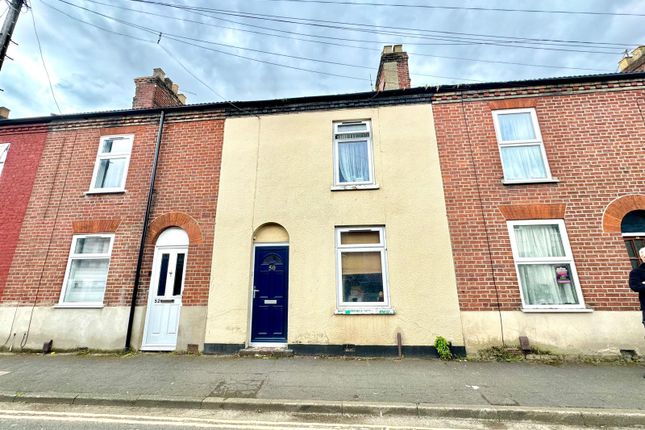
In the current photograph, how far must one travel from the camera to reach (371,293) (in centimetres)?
670

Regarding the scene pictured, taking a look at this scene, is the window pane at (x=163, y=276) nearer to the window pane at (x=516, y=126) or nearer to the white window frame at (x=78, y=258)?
the white window frame at (x=78, y=258)

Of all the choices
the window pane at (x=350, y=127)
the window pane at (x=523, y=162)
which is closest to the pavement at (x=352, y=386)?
the window pane at (x=523, y=162)

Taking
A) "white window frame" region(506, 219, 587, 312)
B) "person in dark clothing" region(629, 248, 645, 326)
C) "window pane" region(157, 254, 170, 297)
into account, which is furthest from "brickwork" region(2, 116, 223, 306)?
"person in dark clothing" region(629, 248, 645, 326)

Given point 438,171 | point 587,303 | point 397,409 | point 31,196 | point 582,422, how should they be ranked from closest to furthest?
point 582,422, point 397,409, point 587,303, point 438,171, point 31,196

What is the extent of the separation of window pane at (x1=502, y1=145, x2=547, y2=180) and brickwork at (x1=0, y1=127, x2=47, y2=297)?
40.9 feet

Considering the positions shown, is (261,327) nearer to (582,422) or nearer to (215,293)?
(215,293)

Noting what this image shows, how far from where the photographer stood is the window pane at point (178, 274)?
23.8ft

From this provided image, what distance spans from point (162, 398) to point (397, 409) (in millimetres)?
3322

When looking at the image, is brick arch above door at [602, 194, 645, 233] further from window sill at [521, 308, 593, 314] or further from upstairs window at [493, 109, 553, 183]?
window sill at [521, 308, 593, 314]

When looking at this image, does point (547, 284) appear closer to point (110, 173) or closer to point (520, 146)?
point (520, 146)

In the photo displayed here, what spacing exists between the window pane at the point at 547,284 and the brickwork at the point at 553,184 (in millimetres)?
229

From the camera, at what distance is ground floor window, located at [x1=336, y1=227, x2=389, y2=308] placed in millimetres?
6676

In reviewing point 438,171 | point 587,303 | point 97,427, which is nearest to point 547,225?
point 587,303

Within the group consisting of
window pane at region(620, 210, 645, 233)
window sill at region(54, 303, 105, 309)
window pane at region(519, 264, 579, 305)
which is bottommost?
window sill at region(54, 303, 105, 309)
